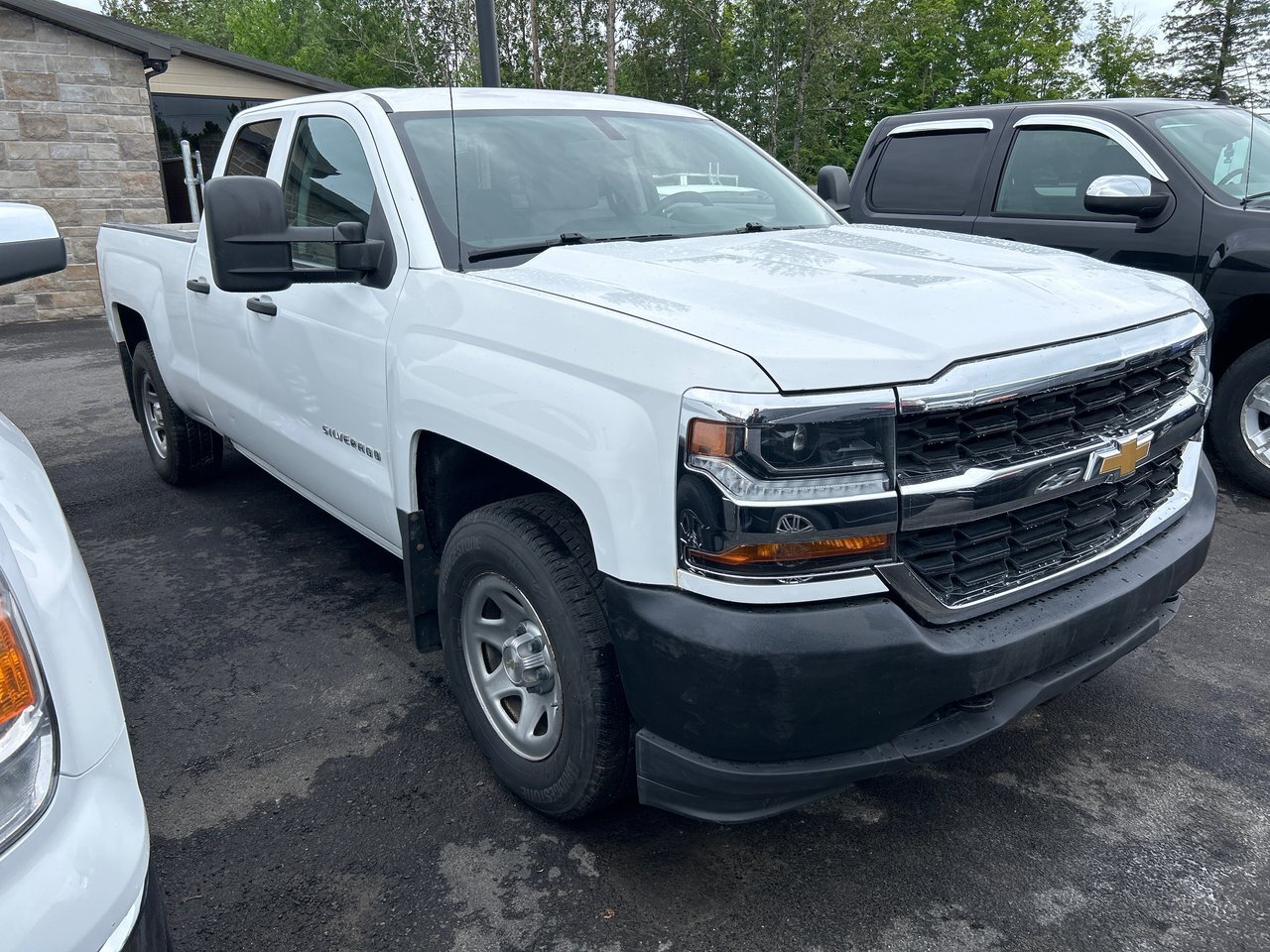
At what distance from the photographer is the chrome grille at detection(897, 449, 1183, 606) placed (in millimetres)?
1990

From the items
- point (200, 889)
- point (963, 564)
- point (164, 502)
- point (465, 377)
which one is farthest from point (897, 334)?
point (164, 502)

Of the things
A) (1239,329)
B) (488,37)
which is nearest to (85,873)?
(1239,329)

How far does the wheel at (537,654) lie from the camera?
86.6 inches

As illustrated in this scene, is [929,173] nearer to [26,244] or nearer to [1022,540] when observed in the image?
[1022,540]

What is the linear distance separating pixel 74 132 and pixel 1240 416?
13705 mm

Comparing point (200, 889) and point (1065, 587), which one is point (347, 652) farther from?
point (1065, 587)

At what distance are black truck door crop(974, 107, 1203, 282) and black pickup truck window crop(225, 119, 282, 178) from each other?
4062mm

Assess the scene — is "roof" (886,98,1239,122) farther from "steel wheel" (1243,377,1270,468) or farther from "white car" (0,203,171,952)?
"white car" (0,203,171,952)

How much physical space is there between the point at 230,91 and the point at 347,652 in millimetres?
18056

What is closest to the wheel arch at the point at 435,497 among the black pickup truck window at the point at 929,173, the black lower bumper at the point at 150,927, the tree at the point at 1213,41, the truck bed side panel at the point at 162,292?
the black lower bumper at the point at 150,927

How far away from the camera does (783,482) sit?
1844 mm

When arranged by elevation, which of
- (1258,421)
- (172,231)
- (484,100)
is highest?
(484,100)

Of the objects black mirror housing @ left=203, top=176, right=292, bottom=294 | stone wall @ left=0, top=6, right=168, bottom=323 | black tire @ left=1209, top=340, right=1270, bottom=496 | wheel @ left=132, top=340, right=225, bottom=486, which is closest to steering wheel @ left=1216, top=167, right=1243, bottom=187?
black tire @ left=1209, top=340, right=1270, bottom=496

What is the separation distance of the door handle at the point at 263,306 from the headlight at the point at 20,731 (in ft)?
7.72
